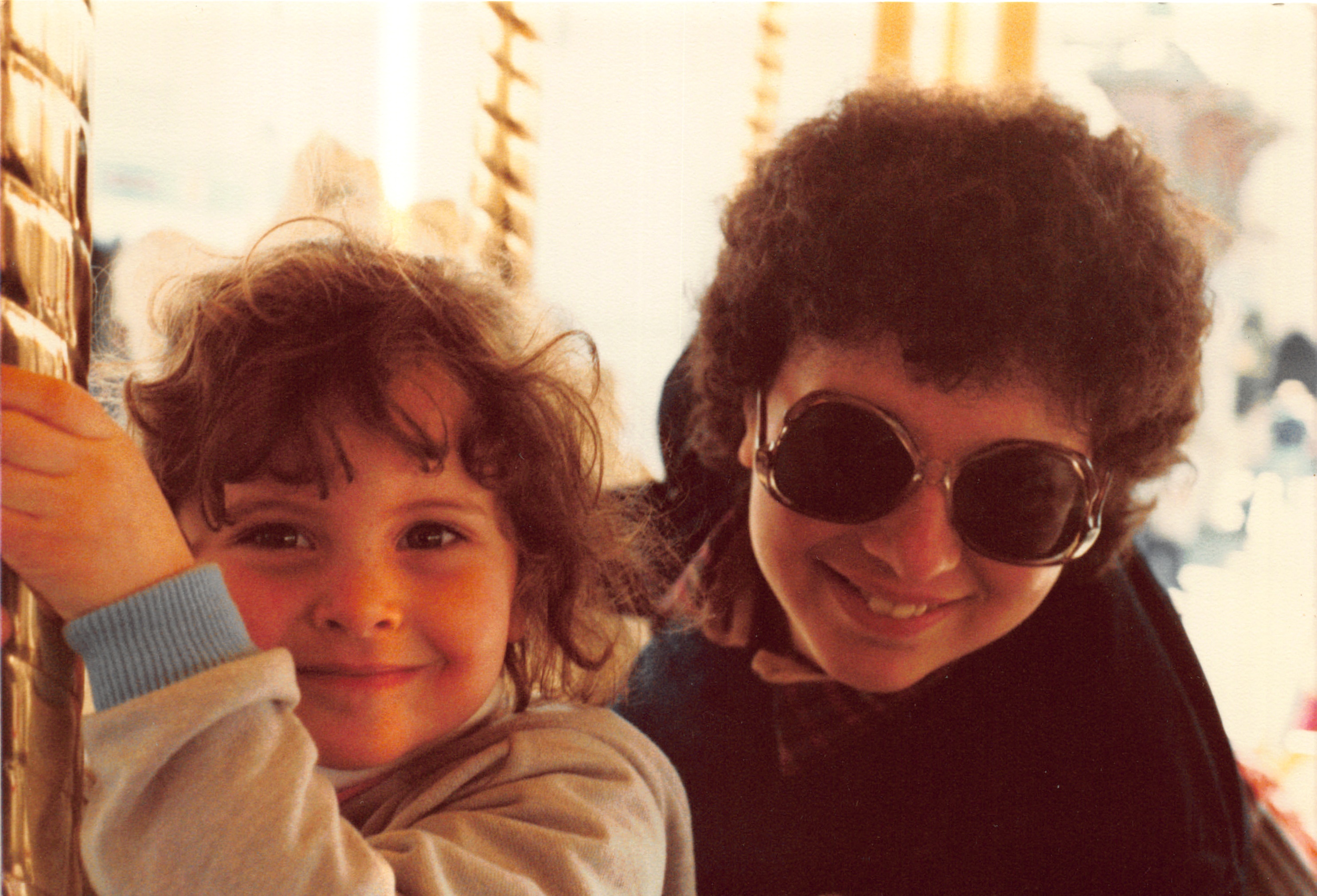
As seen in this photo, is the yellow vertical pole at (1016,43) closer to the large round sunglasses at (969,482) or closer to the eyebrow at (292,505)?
the large round sunglasses at (969,482)

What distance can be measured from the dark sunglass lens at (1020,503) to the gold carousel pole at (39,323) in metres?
0.40

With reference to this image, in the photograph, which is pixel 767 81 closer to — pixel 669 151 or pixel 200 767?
pixel 669 151

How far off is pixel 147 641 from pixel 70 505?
6cm

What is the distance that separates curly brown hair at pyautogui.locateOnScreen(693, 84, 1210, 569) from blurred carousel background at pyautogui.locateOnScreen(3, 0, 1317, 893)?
19 mm

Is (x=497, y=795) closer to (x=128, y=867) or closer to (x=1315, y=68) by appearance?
(x=128, y=867)

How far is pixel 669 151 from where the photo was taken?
55 cm

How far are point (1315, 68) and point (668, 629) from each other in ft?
1.59

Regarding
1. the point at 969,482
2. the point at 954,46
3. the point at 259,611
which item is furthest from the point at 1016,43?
the point at 259,611

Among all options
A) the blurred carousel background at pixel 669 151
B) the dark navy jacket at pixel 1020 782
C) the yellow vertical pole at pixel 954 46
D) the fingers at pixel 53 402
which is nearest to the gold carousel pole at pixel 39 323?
the fingers at pixel 53 402

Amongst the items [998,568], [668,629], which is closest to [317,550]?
[668,629]

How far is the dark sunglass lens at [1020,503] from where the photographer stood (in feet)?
1.60

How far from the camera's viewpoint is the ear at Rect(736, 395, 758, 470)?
564 millimetres

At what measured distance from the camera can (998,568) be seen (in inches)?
20.5

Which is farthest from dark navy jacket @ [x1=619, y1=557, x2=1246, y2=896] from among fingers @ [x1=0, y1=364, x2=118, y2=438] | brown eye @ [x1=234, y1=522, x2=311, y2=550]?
fingers @ [x1=0, y1=364, x2=118, y2=438]
